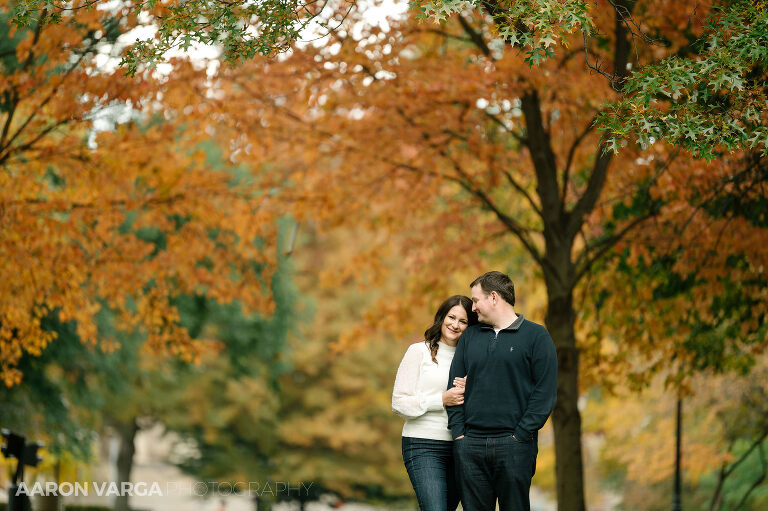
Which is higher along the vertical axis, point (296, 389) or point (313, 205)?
point (313, 205)

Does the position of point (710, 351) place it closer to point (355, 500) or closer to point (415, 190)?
point (415, 190)

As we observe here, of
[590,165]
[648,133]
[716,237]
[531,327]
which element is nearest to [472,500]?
[531,327]

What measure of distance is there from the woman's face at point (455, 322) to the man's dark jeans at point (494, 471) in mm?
785

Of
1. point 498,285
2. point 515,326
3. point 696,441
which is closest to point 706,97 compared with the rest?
point 498,285

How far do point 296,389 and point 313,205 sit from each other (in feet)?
58.1

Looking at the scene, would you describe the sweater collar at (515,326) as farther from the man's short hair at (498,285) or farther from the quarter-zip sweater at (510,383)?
the man's short hair at (498,285)

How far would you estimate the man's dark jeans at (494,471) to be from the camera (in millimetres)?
5562

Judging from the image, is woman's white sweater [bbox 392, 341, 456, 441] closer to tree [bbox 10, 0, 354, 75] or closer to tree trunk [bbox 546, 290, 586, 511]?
tree [bbox 10, 0, 354, 75]

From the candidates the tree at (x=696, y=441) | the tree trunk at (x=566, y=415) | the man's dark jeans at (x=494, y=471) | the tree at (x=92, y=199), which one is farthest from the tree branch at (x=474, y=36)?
the man's dark jeans at (x=494, y=471)

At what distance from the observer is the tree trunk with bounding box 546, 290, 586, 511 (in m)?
11.0

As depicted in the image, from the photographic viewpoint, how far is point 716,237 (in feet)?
36.1

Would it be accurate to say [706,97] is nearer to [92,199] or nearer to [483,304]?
[483,304]

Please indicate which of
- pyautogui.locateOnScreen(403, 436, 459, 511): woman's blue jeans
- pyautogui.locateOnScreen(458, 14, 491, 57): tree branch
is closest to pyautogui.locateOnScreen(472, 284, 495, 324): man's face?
pyautogui.locateOnScreen(403, 436, 459, 511): woman's blue jeans

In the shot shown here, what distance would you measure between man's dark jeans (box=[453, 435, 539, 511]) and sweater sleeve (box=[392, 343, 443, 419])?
1.15ft
